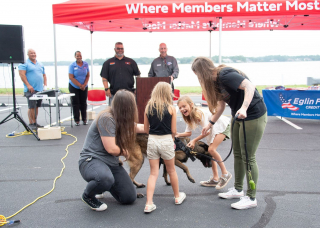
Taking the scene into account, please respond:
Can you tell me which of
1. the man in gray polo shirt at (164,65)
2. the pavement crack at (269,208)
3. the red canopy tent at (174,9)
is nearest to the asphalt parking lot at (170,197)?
the pavement crack at (269,208)

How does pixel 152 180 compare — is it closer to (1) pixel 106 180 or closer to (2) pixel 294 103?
(1) pixel 106 180

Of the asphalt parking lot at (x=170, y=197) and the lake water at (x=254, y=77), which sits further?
the lake water at (x=254, y=77)

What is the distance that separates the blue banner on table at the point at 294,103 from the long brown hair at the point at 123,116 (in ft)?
20.6

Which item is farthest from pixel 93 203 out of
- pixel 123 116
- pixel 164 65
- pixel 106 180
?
pixel 164 65

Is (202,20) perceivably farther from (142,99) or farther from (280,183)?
(280,183)

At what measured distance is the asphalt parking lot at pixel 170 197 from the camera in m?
3.04

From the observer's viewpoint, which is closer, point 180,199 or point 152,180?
point 152,180

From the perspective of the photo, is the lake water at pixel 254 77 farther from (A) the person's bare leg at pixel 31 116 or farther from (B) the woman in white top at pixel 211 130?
(B) the woman in white top at pixel 211 130

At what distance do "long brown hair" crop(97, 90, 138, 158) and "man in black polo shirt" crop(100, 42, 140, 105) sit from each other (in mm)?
4266

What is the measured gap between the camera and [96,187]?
3.18m

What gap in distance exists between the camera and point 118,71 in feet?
24.4

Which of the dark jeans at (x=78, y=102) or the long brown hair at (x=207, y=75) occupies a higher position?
the long brown hair at (x=207, y=75)

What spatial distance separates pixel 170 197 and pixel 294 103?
19.8ft

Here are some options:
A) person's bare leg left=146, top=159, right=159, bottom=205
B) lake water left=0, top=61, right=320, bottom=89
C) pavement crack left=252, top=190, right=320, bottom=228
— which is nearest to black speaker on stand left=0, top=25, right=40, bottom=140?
lake water left=0, top=61, right=320, bottom=89
